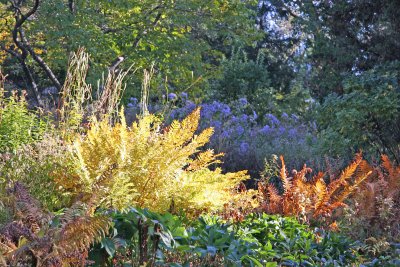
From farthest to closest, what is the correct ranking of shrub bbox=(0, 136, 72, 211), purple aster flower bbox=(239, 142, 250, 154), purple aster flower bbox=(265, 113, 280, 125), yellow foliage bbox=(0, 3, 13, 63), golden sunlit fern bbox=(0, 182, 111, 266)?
purple aster flower bbox=(265, 113, 280, 125)
yellow foliage bbox=(0, 3, 13, 63)
purple aster flower bbox=(239, 142, 250, 154)
shrub bbox=(0, 136, 72, 211)
golden sunlit fern bbox=(0, 182, 111, 266)

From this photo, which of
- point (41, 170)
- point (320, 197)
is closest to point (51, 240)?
point (41, 170)

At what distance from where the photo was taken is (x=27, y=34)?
1187cm

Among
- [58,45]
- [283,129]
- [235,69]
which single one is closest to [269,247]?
[283,129]

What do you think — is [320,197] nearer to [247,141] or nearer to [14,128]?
[14,128]

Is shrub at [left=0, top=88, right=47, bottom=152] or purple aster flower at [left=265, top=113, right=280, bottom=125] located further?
purple aster flower at [left=265, top=113, right=280, bottom=125]

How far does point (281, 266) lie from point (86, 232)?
1398 mm

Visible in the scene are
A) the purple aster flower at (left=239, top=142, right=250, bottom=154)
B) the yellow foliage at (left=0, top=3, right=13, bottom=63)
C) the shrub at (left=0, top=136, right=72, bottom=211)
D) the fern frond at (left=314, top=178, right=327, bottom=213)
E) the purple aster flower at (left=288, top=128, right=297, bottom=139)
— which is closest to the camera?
the shrub at (left=0, top=136, right=72, bottom=211)

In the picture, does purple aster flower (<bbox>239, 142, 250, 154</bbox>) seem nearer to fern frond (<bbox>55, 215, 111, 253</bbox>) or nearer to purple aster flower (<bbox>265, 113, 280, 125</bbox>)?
purple aster flower (<bbox>265, 113, 280, 125</bbox>)

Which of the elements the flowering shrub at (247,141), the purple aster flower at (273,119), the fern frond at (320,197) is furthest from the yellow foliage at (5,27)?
the fern frond at (320,197)

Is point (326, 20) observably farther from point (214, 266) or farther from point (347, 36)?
Result: point (214, 266)

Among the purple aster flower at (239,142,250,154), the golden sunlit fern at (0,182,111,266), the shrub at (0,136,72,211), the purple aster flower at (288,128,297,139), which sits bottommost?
the purple aster flower at (288,128,297,139)

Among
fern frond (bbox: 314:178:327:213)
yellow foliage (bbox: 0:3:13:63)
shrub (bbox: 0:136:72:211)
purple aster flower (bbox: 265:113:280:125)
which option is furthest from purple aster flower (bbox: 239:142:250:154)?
yellow foliage (bbox: 0:3:13:63)

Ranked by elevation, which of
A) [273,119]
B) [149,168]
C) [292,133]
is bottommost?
[273,119]

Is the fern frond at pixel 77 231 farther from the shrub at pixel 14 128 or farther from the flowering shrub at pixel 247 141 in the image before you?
the flowering shrub at pixel 247 141
